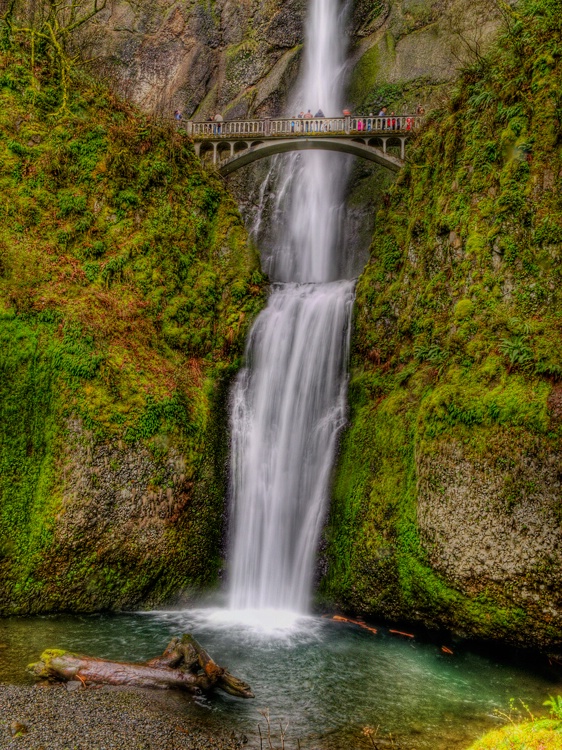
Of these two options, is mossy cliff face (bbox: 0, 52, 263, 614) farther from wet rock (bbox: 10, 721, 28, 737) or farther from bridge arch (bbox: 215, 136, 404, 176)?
bridge arch (bbox: 215, 136, 404, 176)

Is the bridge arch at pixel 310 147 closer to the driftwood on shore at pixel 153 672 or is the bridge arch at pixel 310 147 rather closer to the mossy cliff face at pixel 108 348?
the mossy cliff face at pixel 108 348

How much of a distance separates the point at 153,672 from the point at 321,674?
2.15 m

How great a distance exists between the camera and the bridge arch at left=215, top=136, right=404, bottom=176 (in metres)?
18.3

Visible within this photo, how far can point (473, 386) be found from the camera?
914 cm

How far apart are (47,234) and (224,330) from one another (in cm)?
402

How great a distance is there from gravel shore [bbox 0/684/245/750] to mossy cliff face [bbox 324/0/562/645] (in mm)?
4307

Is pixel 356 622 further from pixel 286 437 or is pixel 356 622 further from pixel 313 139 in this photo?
pixel 313 139

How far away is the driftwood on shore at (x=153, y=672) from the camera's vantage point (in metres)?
6.57

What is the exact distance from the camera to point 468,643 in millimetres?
8523

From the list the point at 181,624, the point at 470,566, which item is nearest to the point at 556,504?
the point at 470,566

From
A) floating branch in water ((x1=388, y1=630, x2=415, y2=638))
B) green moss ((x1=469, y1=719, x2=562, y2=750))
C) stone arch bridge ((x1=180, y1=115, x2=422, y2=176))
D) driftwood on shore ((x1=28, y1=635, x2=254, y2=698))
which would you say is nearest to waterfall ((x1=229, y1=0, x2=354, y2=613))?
floating branch in water ((x1=388, y1=630, x2=415, y2=638))

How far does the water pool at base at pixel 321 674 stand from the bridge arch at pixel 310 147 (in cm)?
1376

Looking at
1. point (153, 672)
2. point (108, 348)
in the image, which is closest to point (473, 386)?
point (153, 672)

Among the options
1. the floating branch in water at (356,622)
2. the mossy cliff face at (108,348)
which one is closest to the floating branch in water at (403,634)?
the floating branch in water at (356,622)
